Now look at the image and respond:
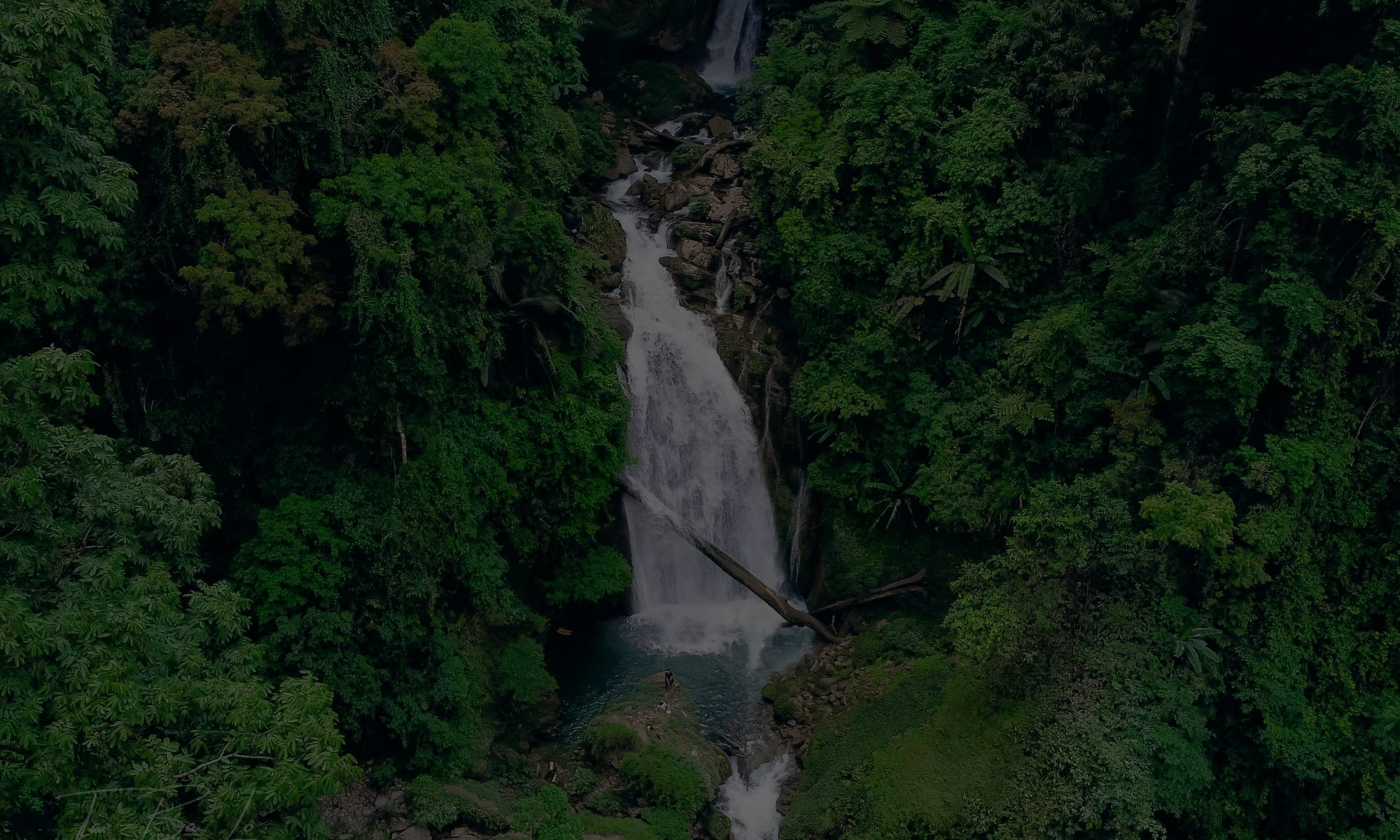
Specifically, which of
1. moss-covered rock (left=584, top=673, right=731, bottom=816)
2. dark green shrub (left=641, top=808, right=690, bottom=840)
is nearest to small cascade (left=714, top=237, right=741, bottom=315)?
moss-covered rock (left=584, top=673, right=731, bottom=816)

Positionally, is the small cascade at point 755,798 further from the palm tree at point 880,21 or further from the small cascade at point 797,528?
the palm tree at point 880,21

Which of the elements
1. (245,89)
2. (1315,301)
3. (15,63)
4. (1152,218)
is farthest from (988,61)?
(15,63)

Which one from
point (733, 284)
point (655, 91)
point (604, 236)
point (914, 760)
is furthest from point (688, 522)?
point (655, 91)

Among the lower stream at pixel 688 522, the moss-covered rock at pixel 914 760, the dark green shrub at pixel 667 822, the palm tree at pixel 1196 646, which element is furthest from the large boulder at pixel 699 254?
the palm tree at pixel 1196 646

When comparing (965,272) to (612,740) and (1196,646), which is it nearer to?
(1196,646)

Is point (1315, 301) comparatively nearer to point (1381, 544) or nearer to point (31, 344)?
point (1381, 544)

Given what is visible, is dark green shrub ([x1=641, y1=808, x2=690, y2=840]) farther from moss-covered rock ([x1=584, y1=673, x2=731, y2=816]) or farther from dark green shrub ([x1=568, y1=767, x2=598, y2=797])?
dark green shrub ([x1=568, y1=767, x2=598, y2=797])
